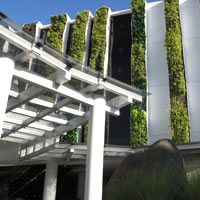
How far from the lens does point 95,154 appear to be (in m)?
8.59

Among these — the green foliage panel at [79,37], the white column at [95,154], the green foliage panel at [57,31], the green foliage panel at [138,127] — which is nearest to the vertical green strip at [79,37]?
the green foliage panel at [79,37]

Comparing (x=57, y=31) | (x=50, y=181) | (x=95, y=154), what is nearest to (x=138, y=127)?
(x=50, y=181)

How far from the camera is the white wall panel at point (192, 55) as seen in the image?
17.1 m

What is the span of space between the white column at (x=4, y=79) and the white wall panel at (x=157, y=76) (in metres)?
12.6

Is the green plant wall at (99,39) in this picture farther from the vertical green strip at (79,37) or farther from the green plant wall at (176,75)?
the green plant wall at (176,75)

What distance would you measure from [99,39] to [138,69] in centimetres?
412

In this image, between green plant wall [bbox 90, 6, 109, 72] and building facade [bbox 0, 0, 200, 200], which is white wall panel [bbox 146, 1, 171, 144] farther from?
green plant wall [bbox 90, 6, 109, 72]

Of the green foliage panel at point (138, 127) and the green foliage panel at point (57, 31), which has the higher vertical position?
the green foliage panel at point (57, 31)

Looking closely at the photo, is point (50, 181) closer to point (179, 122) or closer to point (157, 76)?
point (179, 122)

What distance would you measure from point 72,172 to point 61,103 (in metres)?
13.0

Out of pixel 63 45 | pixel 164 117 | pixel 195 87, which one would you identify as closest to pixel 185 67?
pixel 195 87

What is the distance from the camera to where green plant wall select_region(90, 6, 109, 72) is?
20.4 meters

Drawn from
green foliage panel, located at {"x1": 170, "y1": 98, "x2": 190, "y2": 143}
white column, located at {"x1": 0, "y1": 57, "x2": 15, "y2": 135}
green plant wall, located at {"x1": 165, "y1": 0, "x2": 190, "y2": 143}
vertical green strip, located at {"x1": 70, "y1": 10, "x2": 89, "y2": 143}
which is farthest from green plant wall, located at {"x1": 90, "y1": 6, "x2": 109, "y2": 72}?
white column, located at {"x1": 0, "y1": 57, "x2": 15, "y2": 135}

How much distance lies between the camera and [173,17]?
19281 mm
